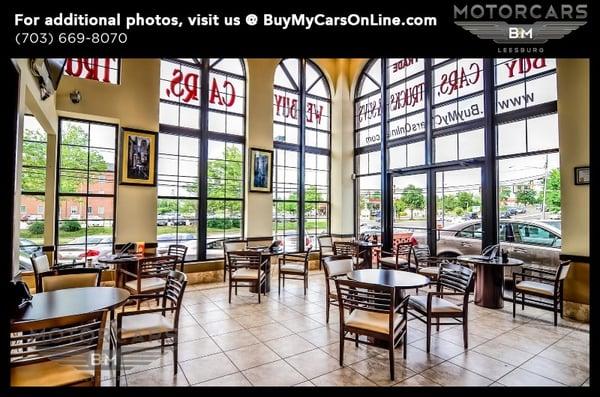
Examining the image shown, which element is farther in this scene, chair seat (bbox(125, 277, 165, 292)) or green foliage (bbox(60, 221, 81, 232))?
green foliage (bbox(60, 221, 81, 232))

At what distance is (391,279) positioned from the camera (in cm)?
311

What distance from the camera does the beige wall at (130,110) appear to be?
494 centimetres

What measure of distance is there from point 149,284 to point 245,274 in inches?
53.0

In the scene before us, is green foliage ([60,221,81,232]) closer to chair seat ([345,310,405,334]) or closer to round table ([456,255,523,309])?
chair seat ([345,310,405,334])

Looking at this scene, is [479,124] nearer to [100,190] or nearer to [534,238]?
[534,238]

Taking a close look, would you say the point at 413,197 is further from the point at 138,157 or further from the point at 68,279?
the point at 68,279

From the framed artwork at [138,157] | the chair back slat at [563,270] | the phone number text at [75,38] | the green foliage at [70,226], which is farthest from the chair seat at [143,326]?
the chair back slat at [563,270]

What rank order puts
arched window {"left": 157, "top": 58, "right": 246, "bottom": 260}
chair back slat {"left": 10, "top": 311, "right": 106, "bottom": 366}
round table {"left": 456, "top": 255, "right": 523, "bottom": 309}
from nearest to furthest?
chair back slat {"left": 10, "top": 311, "right": 106, "bottom": 366}, round table {"left": 456, "top": 255, "right": 523, "bottom": 309}, arched window {"left": 157, "top": 58, "right": 246, "bottom": 260}

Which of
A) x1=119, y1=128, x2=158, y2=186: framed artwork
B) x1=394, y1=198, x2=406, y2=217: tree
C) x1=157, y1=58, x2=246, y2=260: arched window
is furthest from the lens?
x1=394, y1=198, x2=406, y2=217: tree

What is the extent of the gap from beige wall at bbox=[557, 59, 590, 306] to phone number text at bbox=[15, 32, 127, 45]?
5.04m

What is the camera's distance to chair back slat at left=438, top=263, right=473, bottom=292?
3.15 metres

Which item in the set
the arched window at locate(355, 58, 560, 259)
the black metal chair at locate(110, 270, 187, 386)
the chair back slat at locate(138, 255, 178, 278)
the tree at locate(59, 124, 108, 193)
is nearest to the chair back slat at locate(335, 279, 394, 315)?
the black metal chair at locate(110, 270, 187, 386)

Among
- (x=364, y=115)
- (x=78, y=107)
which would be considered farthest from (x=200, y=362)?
(x=364, y=115)

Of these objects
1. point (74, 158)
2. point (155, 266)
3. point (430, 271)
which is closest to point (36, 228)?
point (74, 158)
